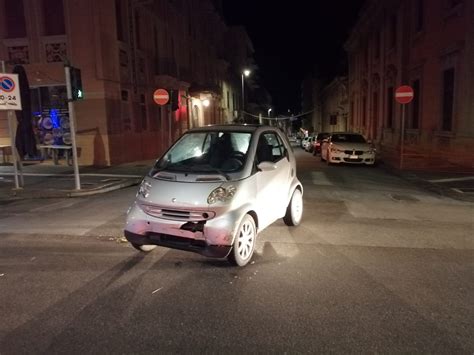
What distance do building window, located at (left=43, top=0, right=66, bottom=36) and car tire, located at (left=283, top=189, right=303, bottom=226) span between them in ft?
47.2

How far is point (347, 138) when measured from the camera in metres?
19.7

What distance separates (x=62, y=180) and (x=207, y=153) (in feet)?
28.8

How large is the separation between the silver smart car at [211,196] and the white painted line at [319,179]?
253 inches

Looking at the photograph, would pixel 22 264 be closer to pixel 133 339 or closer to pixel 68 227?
pixel 68 227

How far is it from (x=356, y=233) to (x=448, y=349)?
11.8 ft

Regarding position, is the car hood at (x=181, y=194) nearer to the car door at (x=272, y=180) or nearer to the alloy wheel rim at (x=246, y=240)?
the alloy wheel rim at (x=246, y=240)

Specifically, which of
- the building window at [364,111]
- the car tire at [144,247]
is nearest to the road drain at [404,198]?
the car tire at [144,247]

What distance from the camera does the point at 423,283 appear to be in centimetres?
493

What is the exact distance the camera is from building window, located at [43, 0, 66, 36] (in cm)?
1780

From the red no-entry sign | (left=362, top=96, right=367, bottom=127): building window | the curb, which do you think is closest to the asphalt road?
the curb

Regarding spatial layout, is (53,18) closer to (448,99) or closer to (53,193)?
(53,193)

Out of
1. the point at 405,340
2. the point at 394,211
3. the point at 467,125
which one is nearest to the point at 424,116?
the point at 467,125

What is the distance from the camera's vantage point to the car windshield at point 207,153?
5953mm

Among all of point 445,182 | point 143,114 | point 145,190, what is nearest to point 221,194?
point 145,190
